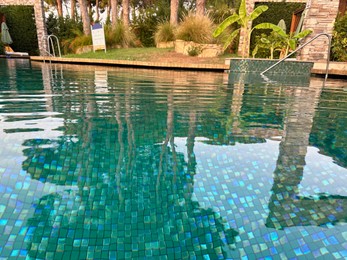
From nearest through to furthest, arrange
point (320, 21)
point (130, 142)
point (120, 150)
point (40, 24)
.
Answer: point (120, 150)
point (130, 142)
point (320, 21)
point (40, 24)

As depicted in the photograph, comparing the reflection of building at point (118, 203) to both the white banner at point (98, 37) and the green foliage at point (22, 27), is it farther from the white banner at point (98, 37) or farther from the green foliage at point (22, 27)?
the green foliage at point (22, 27)

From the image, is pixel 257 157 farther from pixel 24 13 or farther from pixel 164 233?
pixel 24 13

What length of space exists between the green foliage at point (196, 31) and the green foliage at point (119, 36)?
3523mm

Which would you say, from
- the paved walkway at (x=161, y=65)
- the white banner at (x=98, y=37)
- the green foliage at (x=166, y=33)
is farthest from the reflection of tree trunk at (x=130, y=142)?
the green foliage at (x=166, y=33)

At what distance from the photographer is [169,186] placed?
1.63 metres

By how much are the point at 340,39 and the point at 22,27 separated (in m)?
18.2

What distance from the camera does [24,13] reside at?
55.2ft

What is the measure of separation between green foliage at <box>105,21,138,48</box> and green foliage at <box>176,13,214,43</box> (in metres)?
3.52

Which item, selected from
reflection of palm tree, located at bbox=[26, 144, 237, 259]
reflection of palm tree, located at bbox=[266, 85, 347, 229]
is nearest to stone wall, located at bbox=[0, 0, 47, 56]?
reflection of palm tree, located at bbox=[26, 144, 237, 259]

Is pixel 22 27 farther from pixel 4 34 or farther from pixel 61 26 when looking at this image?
pixel 61 26

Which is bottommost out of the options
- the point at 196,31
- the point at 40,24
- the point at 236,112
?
the point at 236,112

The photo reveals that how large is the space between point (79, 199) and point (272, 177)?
4.14 ft

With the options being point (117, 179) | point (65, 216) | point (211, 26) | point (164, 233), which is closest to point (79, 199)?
point (65, 216)

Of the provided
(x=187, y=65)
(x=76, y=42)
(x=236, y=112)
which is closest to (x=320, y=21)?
(x=187, y=65)
